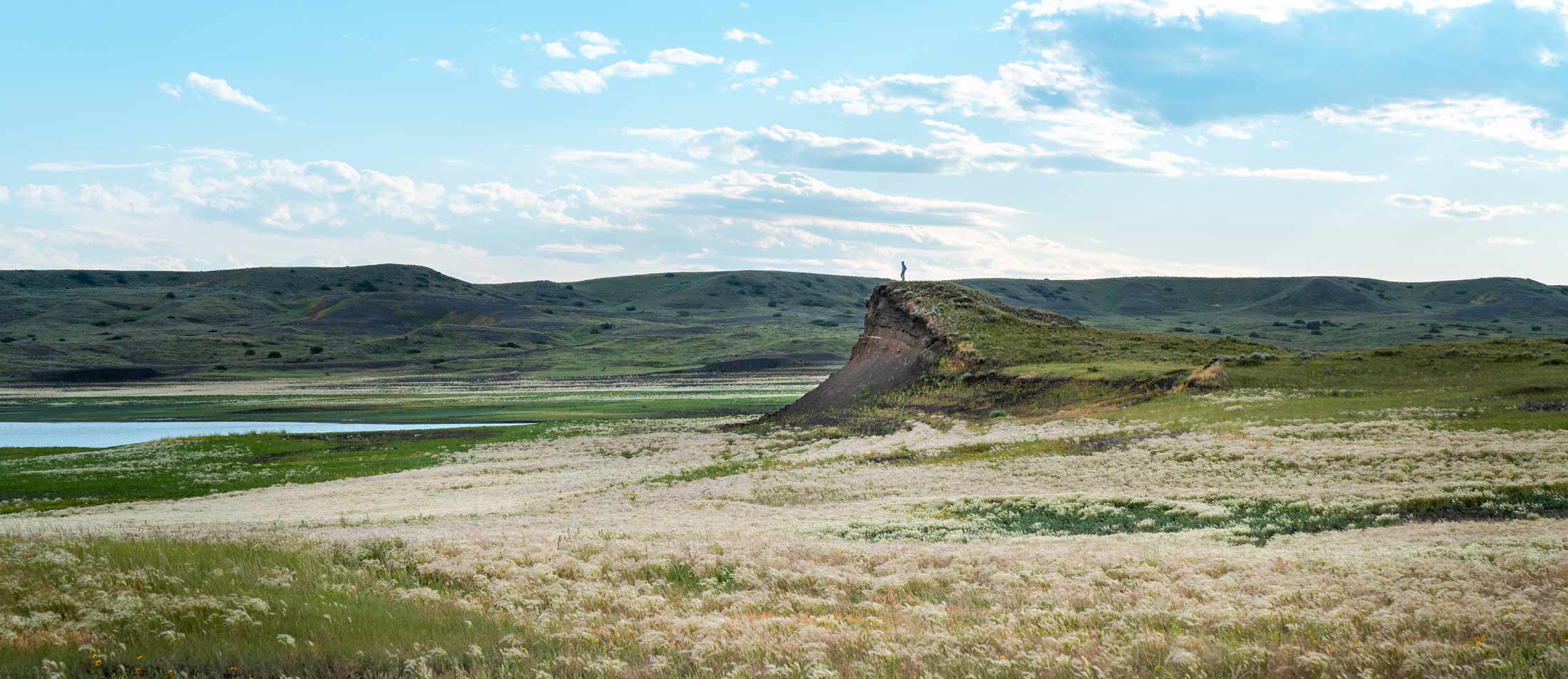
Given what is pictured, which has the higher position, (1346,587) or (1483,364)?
(1483,364)

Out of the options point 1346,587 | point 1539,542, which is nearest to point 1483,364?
point 1539,542

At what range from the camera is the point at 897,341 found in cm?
6612

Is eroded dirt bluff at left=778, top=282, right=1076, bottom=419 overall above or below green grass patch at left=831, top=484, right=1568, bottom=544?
above

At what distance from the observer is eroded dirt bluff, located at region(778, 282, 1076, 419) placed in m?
59.9

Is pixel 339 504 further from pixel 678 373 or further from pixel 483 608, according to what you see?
pixel 678 373

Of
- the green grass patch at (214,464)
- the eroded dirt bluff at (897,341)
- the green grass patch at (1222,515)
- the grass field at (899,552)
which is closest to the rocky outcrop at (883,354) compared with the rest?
the eroded dirt bluff at (897,341)

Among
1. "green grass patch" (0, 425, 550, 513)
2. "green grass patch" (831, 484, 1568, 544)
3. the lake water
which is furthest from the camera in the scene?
the lake water

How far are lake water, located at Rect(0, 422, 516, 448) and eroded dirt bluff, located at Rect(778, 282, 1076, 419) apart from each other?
2098 centimetres

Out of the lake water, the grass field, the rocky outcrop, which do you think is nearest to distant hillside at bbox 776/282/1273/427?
the rocky outcrop

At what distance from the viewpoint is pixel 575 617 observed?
1338cm

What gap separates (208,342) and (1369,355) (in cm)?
15972

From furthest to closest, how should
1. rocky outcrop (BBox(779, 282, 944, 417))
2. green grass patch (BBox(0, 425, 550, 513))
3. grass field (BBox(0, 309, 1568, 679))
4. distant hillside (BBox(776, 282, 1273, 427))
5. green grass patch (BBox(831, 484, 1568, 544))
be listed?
rocky outcrop (BBox(779, 282, 944, 417))
distant hillside (BBox(776, 282, 1273, 427))
green grass patch (BBox(0, 425, 550, 513))
green grass patch (BBox(831, 484, 1568, 544))
grass field (BBox(0, 309, 1568, 679))

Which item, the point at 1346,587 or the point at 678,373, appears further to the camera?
the point at 678,373

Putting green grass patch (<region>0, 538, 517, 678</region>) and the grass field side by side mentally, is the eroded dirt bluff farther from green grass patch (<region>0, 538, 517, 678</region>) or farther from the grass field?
green grass patch (<region>0, 538, 517, 678</region>)
